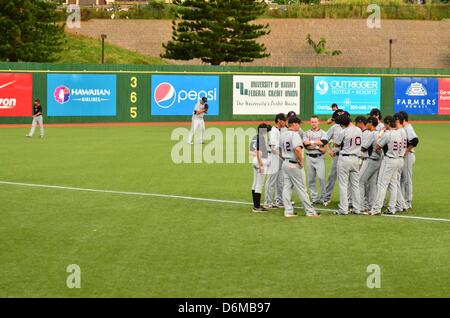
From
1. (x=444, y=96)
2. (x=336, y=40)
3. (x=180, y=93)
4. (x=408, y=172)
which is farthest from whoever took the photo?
(x=336, y=40)

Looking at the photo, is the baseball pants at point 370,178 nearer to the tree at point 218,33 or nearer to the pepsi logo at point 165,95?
the pepsi logo at point 165,95

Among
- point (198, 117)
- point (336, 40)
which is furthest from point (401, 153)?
point (336, 40)

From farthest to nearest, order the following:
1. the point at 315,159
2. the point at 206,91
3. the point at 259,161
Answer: the point at 206,91 → the point at 315,159 → the point at 259,161

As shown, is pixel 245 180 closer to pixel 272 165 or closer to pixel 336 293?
pixel 272 165

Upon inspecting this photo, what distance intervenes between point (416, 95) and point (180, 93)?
1461 centimetres

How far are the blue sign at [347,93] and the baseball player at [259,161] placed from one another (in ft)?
108

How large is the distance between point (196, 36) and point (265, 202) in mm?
46689

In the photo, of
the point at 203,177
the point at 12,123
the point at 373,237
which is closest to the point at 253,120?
the point at 12,123

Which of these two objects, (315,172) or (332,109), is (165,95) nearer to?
(332,109)

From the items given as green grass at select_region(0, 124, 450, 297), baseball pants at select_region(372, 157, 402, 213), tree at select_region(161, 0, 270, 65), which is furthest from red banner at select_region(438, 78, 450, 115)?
baseball pants at select_region(372, 157, 402, 213)

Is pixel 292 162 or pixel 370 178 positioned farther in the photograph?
pixel 370 178

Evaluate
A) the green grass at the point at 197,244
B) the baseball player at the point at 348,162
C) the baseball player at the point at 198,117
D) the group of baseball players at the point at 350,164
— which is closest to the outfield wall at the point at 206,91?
the baseball player at the point at 198,117

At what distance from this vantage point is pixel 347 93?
49.1 m

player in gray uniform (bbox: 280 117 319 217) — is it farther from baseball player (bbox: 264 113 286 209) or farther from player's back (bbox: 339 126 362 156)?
player's back (bbox: 339 126 362 156)
